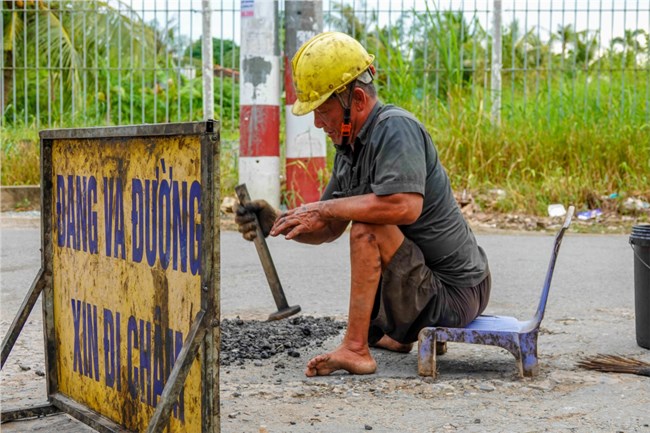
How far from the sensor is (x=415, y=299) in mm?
3965

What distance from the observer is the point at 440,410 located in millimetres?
3508

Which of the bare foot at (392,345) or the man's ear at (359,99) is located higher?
the man's ear at (359,99)

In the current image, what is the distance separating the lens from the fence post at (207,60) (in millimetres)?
10273

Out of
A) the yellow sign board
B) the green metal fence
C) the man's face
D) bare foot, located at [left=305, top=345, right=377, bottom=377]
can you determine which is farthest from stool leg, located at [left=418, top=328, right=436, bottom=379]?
the green metal fence

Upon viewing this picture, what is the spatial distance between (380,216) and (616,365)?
129cm

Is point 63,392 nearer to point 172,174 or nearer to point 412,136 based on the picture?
point 172,174

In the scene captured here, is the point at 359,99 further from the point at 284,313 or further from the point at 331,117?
the point at 284,313

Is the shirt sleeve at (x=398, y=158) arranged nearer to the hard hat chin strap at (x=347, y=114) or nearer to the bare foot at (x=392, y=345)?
the hard hat chin strap at (x=347, y=114)

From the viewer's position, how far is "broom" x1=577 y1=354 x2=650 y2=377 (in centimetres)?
400

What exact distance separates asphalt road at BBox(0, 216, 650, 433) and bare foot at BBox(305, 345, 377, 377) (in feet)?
0.21

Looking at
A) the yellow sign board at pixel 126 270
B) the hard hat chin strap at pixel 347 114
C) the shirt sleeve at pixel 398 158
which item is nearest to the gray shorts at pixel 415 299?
the shirt sleeve at pixel 398 158

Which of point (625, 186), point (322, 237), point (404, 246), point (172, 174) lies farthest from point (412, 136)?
point (625, 186)

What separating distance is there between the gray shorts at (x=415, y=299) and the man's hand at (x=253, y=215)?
66 centimetres

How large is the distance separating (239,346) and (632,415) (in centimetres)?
186
